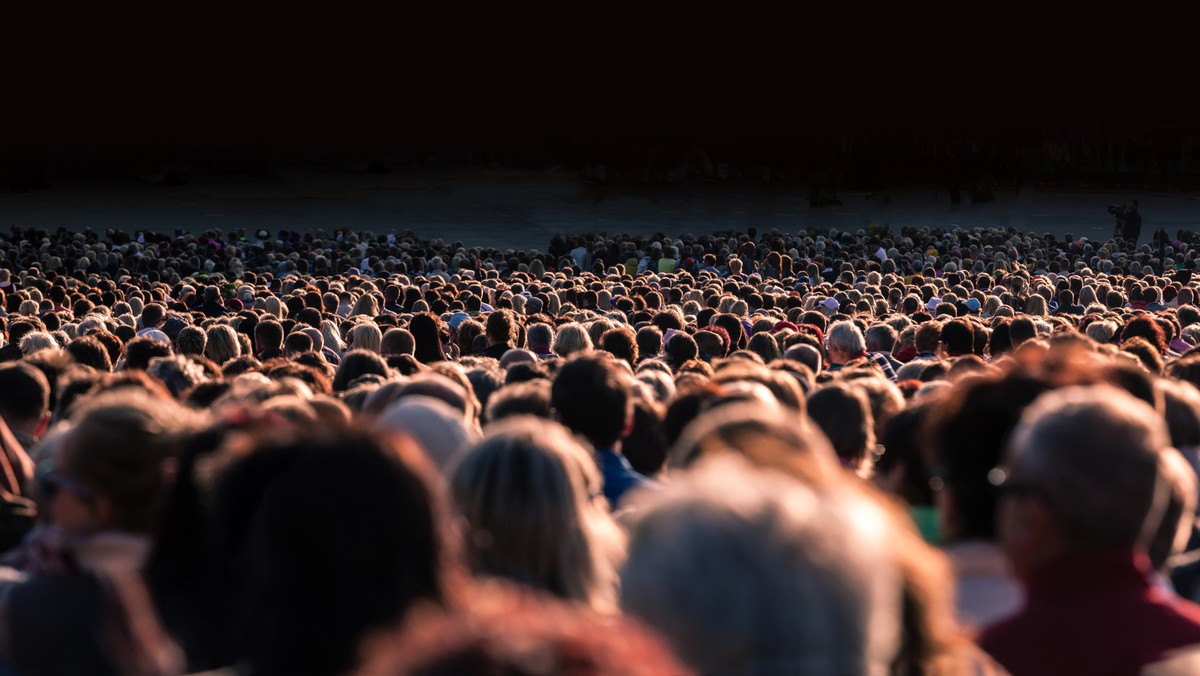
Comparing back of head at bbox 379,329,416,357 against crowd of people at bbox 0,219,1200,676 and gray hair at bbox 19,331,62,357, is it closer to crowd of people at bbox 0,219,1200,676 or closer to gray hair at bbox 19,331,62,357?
gray hair at bbox 19,331,62,357

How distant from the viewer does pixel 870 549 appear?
2.12m

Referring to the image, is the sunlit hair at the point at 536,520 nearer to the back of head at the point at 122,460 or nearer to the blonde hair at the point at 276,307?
the back of head at the point at 122,460

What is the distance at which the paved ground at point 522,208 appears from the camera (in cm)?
5550

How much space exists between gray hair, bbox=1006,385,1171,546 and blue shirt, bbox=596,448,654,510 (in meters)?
2.22

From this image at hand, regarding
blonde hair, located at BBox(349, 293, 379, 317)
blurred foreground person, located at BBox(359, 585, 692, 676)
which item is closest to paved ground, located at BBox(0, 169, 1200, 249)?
blonde hair, located at BBox(349, 293, 379, 317)

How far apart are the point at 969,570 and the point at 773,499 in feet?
5.30

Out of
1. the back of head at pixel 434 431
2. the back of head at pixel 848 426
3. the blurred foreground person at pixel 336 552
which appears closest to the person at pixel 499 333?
the back of head at pixel 848 426

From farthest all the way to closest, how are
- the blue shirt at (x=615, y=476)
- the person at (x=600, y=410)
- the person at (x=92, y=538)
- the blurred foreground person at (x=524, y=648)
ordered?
the person at (x=600, y=410) → the blue shirt at (x=615, y=476) → the person at (x=92, y=538) → the blurred foreground person at (x=524, y=648)

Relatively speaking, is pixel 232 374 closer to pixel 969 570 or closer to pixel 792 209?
pixel 969 570

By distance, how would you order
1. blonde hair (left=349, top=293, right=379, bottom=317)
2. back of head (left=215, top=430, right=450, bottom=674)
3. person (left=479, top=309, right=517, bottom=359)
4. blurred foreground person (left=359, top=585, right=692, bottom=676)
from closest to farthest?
blurred foreground person (left=359, top=585, right=692, bottom=676), back of head (left=215, top=430, right=450, bottom=674), person (left=479, top=309, right=517, bottom=359), blonde hair (left=349, top=293, right=379, bottom=317)

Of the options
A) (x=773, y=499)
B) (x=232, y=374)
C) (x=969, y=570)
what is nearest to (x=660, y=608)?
(x=773, y=499)

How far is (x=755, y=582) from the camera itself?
6.50 ft

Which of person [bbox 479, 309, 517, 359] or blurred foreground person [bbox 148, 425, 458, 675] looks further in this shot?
person [bbox 479, 309, 517, 359]

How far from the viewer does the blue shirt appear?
201 inches
